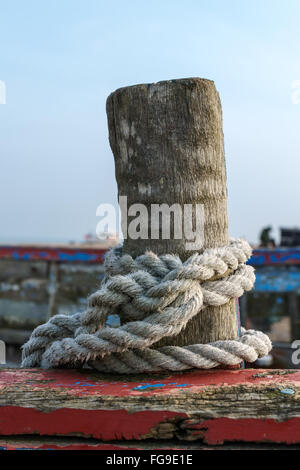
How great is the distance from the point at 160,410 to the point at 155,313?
0.97 ft

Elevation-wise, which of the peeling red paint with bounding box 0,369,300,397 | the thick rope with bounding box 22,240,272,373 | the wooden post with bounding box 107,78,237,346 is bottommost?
the peeling red paint with bounding box 0,369,300,397

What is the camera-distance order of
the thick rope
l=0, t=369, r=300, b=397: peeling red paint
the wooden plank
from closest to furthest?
the wooden plank, l=0, t=369, r=300, b=397: peeling red paint, the thick rope

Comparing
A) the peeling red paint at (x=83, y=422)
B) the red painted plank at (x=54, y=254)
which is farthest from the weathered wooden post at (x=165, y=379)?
the red painted plank at (x=54, y=254)

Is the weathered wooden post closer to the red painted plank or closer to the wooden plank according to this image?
the wooden plank

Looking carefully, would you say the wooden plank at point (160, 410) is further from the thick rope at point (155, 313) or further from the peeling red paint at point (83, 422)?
the thick rope at point (155, 313)

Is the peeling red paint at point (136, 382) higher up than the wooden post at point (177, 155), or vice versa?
the wooden post at point (177, 155)

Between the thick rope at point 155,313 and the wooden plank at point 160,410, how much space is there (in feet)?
0.34

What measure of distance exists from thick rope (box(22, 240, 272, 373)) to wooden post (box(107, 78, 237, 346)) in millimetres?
48

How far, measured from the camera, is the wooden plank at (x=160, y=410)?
40.3 inches

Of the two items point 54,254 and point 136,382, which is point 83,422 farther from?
point 54,254

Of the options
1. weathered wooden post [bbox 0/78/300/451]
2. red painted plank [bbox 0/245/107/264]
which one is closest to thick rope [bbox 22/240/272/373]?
weathered wooden post [bbox 0/78/300/451]

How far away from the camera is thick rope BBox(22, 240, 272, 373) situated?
1.27 m

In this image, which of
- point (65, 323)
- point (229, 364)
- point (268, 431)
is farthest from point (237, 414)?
point (65, 323)
